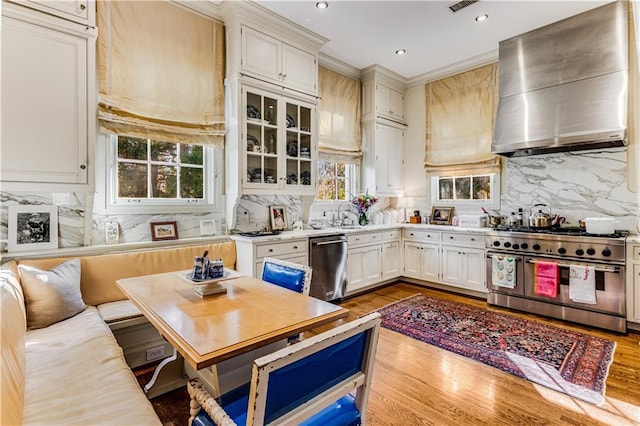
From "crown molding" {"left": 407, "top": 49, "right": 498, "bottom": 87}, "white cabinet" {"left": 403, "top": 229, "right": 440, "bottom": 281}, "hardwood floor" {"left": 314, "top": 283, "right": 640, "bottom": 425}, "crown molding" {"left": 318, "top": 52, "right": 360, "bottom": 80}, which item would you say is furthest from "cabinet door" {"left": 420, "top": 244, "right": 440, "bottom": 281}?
"crown molding" {"left": 318, "top": 52, "right": 360, "bottom": 80}

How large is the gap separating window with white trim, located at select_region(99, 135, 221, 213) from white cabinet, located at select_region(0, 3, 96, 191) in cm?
48

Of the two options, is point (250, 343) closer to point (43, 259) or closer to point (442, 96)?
point (43, 259)

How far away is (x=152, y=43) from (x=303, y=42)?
1671 mm

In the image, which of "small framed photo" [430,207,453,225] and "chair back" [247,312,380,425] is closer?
"chair back" [247,312,380,425]

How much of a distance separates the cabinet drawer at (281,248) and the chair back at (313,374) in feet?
7.28

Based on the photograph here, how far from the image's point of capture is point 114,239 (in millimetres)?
2871

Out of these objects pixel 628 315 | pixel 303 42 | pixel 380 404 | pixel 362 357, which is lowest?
pixel 380 404

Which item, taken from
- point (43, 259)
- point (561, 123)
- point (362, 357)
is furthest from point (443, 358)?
point (43, 259)

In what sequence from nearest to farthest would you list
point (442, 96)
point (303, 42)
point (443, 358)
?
1. point (443, 358)
2. point (303, 42)
3. point (442, 96)

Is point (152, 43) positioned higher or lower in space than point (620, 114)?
higher

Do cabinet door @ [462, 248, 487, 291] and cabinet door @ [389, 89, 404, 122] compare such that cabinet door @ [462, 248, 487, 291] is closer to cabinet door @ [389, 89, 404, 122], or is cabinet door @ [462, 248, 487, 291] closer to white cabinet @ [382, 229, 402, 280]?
white cabinet @ [382, 229, 402, 280]

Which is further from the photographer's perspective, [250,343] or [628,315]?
[628,315]

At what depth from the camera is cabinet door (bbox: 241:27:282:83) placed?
3.40m

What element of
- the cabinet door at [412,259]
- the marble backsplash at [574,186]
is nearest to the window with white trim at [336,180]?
the cabinet door at [412,259]
